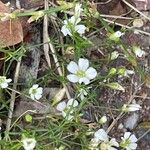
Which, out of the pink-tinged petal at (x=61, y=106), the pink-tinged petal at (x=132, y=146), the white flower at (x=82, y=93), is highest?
the white flower at (x=82, y=93)

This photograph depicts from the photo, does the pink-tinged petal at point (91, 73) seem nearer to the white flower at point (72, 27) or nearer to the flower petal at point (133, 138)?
A: the white flower at point (72, 27)

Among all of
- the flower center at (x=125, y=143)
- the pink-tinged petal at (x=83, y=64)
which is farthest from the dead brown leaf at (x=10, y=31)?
the flower center at (x=125, y=143)

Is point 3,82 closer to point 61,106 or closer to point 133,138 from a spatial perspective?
point 61,106

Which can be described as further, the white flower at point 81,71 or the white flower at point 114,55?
the white flower at point 114,55


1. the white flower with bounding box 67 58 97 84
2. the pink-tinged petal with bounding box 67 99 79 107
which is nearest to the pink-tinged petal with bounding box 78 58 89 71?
the white flower with bounding box 67 58 97 84

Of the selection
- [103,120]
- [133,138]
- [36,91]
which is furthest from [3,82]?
[133,138]

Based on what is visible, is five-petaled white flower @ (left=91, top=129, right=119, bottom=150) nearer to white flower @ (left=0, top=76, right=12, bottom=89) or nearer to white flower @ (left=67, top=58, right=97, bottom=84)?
white flower @ (left=67, top=58, right=97, bottom=84)

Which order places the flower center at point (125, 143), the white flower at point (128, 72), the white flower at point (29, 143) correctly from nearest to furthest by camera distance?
1. the white flower at point (29, 143)
2. the flower center at point (125, 143)
3. the white flower at point (128, 72)

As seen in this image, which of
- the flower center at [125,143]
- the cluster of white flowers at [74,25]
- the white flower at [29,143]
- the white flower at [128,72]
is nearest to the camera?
the white flower at [29,143]
